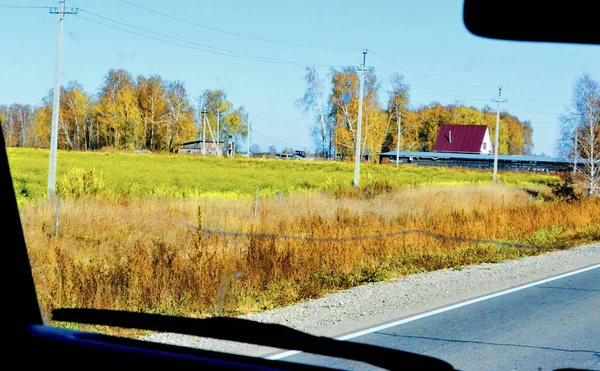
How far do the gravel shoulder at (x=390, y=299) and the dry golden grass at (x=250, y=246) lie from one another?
53cm

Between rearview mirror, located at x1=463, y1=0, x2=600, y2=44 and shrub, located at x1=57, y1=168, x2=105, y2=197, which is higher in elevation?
rearview mirror, located at x1=463, y1=0, x2=600, y2=44

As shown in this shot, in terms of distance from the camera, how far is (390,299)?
10.2 m

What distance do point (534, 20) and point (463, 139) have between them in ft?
9.95

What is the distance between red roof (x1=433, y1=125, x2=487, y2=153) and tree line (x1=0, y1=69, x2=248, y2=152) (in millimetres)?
2311

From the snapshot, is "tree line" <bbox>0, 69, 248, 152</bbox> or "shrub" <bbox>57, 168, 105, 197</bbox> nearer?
"tree line" <bbox>0, 69, 248, 152</bbox>

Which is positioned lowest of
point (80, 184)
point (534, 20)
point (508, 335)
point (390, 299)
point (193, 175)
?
point (390, 299)

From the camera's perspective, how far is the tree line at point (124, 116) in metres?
10.4

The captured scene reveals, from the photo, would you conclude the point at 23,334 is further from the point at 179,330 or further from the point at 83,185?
the point at 83,185

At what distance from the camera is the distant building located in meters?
3.71

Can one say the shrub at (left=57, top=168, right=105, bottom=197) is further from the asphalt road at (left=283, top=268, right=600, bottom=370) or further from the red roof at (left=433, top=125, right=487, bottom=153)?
the red roof at (left=433, top=125, right=487, bottom=153)

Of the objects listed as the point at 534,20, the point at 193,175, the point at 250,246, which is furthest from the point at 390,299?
the point at 193,175

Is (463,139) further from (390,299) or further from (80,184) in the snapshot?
(80,184)

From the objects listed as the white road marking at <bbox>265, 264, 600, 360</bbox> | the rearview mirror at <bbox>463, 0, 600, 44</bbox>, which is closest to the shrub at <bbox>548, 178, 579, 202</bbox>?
the white road marking at <bbox>265, 264, 600, 360</bbox>

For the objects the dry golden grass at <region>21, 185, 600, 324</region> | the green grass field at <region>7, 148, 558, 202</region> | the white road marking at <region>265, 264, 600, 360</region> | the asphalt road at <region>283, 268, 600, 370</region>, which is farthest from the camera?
the green grass field at <region>7, 148, 558, 202</region>
